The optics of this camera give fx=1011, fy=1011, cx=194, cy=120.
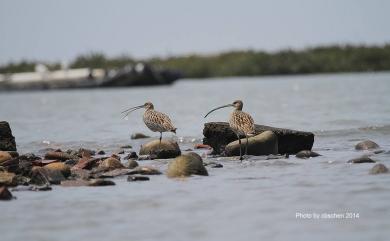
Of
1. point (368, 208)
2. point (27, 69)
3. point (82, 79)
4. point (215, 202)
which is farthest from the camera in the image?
point (27, 69)

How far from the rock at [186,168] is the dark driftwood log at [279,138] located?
3.57 m

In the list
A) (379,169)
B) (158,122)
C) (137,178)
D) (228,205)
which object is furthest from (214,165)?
(228,205)

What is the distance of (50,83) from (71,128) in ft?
241

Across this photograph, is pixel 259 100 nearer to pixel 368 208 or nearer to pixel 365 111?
pixel 365 111

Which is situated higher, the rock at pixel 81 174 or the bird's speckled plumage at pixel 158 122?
the bird's speckled plumage at pixel 158 122

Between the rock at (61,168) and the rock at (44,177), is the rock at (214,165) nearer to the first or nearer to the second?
the rock at (61,168)

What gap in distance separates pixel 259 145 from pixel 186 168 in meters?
3.30

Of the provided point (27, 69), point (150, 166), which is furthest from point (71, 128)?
point (27, 69)

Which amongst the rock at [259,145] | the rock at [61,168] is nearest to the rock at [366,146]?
the rock at [259,145]

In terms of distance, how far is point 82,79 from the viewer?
344 feet

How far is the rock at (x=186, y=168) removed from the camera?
1645cm

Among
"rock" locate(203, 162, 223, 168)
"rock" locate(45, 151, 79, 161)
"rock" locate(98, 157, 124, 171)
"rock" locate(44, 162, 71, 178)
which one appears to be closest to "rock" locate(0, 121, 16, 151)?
"rock" locate(45, 151, 79, 161)

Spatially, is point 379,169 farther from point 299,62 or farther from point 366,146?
point 299,62

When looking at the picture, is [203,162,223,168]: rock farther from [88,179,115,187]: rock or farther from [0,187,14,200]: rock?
[0,187,14,200]: rock
